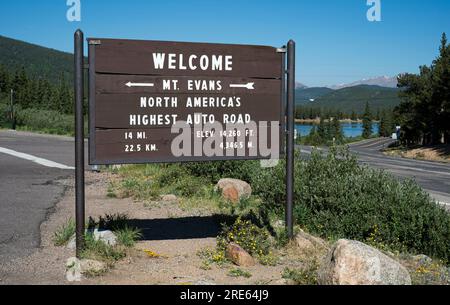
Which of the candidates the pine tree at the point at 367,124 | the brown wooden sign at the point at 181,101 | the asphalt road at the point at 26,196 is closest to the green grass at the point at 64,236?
the asphalt road at the point at 26,196

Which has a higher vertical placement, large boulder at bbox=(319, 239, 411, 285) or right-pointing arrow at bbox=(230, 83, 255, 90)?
right-pointing arrow at bbox=(230, 83, 255, 90)

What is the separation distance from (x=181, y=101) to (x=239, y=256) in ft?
6.29

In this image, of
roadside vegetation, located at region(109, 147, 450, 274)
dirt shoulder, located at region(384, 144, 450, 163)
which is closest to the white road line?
roadside vegetation, located at region(109, 147, 450, 274)

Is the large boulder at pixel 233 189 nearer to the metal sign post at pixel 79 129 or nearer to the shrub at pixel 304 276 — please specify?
the metal sign post at pixel 79 129

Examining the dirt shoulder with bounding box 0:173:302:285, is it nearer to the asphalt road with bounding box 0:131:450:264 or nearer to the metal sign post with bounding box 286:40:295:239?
the asphalt road with bounding box 0:131:450:264

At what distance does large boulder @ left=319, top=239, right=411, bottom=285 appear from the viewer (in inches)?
177

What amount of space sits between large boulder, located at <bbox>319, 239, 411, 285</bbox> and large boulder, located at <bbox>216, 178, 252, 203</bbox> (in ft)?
15.7

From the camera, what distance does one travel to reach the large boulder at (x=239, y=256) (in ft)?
18.9

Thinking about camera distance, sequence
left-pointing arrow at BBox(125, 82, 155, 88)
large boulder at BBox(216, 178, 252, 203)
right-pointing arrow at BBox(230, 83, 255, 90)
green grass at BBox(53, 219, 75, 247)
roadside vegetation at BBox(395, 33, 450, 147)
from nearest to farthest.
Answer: left-pointing arrow at BBox(125, 82, 155, 88) < right-pointing arrow at BBox(230, 83, 255, 90) < green grass at BBox(53, 219, 75, 247) < large boulder at BBox(216, 178, 252, 203) < roadside vegetation at BBox(395, 33, 450, 147)

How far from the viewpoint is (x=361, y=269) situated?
451 centimetres

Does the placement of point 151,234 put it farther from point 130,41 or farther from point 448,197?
point 448,197

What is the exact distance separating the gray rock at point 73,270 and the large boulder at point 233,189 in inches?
168
